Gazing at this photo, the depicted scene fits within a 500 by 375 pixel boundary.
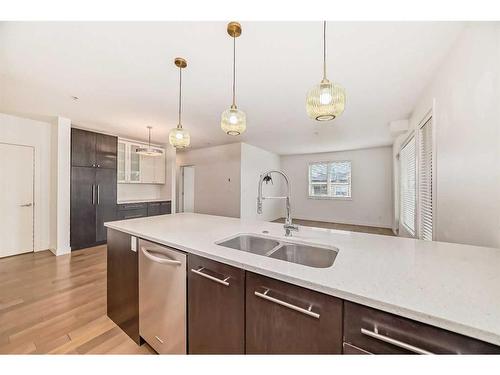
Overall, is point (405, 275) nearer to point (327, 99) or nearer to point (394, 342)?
point (394, 342)

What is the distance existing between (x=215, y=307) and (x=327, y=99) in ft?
4.57

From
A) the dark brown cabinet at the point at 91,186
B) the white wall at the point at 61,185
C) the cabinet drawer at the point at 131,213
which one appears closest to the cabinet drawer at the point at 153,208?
the cabinet drawer at the point at 131,213

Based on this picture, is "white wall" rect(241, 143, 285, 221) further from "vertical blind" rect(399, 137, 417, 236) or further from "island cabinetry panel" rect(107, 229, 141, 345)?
"island cabinetry panel" rect(107, 229, 141, 345)

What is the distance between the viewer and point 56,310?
74.8 inches

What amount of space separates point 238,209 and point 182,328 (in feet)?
13.6

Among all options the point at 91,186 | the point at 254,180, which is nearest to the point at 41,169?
the point at 91,186

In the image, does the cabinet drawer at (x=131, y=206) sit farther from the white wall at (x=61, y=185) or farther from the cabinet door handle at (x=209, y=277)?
the cabinet door handle at (x=209, y=277)

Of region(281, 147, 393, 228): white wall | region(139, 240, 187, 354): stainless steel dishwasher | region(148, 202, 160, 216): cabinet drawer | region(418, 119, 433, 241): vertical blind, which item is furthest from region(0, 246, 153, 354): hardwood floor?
region(281, 147, 393, 228): white wall

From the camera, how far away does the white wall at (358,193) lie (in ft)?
18.8

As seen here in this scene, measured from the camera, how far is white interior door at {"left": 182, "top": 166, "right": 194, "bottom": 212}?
678 cm

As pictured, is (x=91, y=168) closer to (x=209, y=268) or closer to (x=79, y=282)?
(x=79, y=282)

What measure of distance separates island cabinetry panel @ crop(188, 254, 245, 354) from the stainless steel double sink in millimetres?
239

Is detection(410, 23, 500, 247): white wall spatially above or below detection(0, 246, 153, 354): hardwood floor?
above
